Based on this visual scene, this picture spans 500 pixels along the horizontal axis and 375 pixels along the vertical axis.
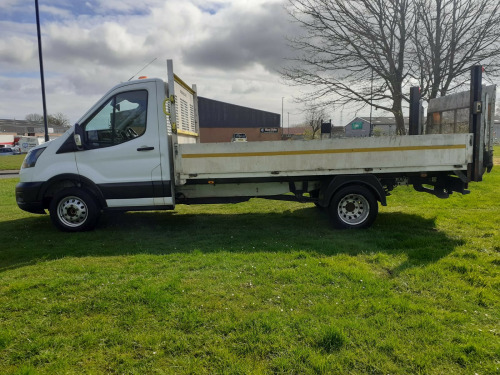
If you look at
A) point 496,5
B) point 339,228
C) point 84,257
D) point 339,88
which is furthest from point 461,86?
point 84,257

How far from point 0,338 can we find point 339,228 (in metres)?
5.16

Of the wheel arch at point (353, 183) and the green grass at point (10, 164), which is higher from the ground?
the green grass at point (10, 164)

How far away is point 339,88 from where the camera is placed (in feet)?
42.1

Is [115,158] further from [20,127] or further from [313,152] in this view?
[20,127]

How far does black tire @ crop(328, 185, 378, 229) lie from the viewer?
252 inches

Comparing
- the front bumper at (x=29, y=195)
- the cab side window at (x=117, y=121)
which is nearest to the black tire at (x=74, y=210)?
the front bumper at (x=29, y=195)

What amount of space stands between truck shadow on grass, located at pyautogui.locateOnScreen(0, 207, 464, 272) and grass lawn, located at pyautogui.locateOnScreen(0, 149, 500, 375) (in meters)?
0.04

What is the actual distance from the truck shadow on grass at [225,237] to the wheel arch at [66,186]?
63 cm

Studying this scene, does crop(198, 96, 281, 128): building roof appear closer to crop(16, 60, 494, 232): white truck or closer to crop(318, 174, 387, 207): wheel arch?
crop(16, 60, 494, 232): white truck

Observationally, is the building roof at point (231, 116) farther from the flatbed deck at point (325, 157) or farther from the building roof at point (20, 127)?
the building roof at point (20, 127)

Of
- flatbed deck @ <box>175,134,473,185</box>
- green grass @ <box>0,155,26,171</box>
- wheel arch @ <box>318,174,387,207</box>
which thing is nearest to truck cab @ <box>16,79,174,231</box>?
flatbed deck @ <box>175,134,473,185</box>

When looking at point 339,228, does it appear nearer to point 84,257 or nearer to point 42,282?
point 84,257

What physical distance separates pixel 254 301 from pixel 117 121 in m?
4.30

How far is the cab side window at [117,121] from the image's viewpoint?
637cm
